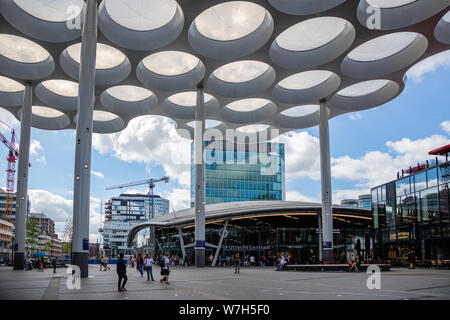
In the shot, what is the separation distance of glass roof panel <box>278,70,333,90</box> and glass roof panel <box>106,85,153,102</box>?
13004mm

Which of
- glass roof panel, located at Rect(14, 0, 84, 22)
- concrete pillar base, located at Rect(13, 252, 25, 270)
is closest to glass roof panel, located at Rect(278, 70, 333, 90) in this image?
A: glass roof panel, located at Rect(14, 0, 84, 22)

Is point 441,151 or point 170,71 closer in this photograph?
point 170,71

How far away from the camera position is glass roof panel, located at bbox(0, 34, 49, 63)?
2953cm

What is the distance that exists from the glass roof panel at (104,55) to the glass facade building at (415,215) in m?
27.5

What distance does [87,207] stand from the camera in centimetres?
2073

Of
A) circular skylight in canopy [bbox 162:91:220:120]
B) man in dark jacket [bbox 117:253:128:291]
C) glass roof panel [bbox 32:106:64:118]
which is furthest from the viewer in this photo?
glass roof panel [bbox 32:106:64:118]

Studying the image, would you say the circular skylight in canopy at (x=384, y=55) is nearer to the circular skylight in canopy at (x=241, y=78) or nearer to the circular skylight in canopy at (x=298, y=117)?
the circular skylight in canopy at (x=241, y=78)

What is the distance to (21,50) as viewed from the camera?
30.7 metres

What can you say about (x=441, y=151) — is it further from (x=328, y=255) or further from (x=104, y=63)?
(x=104, y=63)

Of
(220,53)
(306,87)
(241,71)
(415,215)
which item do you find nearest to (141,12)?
(220,53)

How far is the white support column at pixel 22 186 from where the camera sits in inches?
1237

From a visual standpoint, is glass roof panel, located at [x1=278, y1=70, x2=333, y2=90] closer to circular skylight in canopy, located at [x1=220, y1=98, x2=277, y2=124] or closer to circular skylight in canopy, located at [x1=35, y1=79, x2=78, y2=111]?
circular skylight in canopy, located at [x1=220, y1=98, x2=277, y2=124]

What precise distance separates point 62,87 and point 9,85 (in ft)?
14.8
